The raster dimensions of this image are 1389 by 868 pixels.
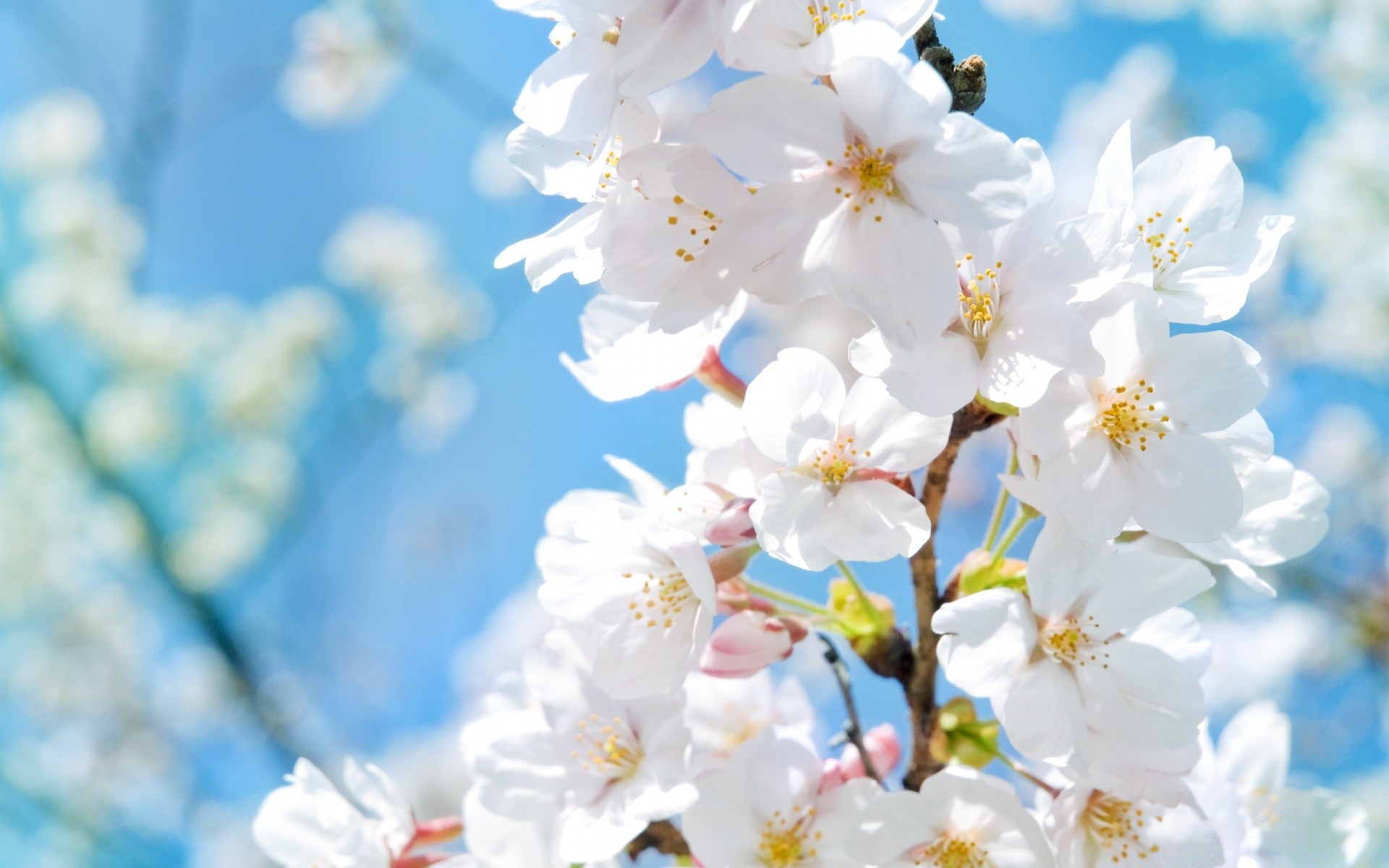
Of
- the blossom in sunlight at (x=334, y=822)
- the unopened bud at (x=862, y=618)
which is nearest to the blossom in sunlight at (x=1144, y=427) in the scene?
the unopened bud at (x=862, y=618)

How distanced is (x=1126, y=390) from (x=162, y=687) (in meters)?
5.33

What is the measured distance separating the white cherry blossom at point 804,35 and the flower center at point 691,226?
9 centimetres

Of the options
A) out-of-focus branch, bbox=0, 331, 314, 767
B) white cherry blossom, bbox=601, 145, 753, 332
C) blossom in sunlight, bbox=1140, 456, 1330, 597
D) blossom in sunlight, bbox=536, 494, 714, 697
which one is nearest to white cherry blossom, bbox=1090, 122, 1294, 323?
blossom in sunlight, bbox=1140, 456, 1330, 597

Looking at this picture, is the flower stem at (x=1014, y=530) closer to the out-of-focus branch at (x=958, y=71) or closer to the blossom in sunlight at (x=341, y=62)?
the out-of-focus branch at (x=958, y=71)

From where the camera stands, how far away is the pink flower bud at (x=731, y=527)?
609 millimetres

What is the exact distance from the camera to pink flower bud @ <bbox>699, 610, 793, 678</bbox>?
685mm

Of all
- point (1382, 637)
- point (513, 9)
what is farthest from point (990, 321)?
point (1382, 637)

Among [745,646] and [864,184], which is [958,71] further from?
[745,646]

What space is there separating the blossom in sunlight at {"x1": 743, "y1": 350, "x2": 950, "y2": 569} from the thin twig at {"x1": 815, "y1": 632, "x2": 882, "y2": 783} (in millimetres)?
162

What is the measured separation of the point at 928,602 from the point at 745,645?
0.44ft

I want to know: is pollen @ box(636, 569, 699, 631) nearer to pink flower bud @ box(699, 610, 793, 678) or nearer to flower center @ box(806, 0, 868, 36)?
pink flower bud @ box(699, 610, 793, 678)

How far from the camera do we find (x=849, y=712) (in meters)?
0.71

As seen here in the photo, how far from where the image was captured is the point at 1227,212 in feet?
2.19

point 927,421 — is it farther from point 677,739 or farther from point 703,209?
point 677,739
